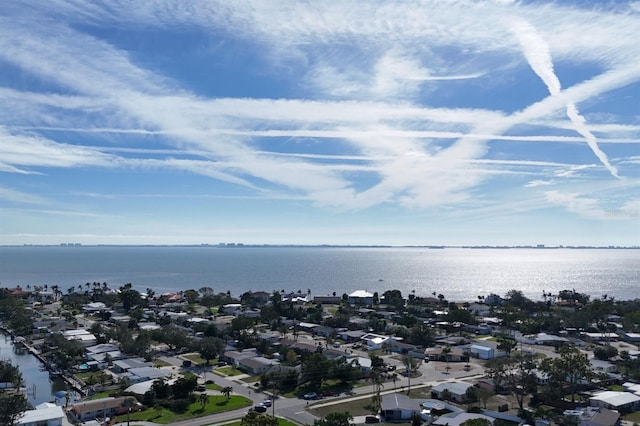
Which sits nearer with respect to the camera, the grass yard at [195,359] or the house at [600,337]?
the grass yard at [195,359]

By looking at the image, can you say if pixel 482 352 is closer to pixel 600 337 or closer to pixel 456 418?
pixel 600 337

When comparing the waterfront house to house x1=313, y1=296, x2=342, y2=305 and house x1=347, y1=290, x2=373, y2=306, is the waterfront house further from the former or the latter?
house x1=313, y1=296, x2=342, y2=305

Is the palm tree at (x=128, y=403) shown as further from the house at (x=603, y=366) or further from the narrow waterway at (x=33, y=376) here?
the house at (x=603, y=366)

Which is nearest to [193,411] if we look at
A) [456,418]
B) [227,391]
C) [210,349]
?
[227,391]

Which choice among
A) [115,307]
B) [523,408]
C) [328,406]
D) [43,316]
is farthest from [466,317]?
[43,316]

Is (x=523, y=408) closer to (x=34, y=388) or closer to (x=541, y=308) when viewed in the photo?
(x=34, y=388)

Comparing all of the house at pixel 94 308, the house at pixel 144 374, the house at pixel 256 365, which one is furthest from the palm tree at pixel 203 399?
the house at pixel 94 308
